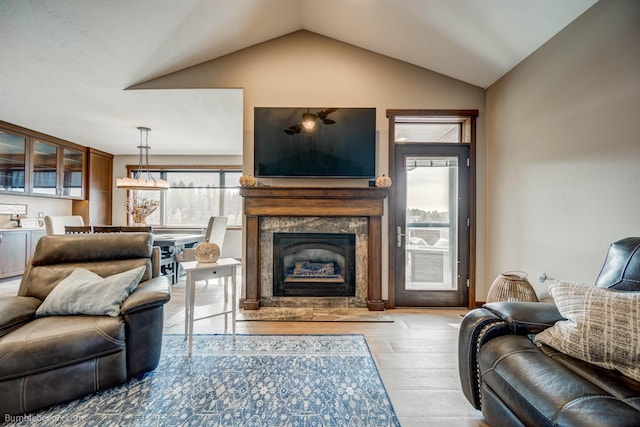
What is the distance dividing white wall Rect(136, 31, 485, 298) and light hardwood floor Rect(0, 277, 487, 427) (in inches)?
25.4

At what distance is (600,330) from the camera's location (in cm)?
118

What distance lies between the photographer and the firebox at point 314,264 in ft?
10.6

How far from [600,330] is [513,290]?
1.27 meters

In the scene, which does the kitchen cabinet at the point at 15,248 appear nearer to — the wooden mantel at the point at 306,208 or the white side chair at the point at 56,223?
the white side chair at the point at 56,223

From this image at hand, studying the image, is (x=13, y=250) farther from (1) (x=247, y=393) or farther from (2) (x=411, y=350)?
(2) (x=411, y=350)

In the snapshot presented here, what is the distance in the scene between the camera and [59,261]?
2.12 meters

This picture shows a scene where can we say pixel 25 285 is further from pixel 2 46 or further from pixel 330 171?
pixel 330 171

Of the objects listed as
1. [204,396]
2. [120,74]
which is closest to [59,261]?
[204,396]

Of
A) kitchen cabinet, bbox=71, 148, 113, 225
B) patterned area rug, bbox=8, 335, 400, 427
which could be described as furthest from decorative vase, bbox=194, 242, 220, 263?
kitchen cabinet, bbox=71, 148, 113, 225

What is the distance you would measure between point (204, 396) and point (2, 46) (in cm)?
365

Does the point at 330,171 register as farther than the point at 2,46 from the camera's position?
Yes

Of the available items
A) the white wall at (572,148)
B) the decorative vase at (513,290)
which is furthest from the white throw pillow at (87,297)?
the white wall at (572,148)

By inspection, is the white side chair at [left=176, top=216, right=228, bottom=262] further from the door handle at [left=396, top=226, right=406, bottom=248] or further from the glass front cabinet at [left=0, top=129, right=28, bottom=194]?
the glass front cabinet at [left=0, top=129, right=28, bottom=194]

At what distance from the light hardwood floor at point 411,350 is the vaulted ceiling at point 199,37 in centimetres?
270
